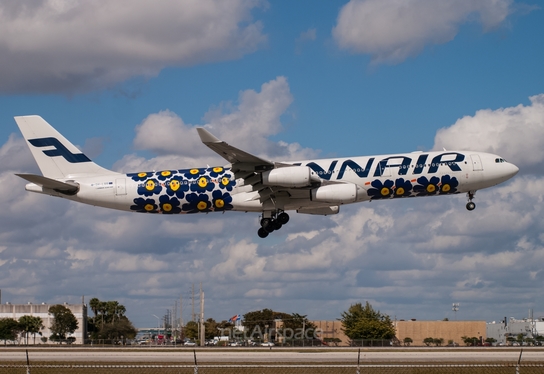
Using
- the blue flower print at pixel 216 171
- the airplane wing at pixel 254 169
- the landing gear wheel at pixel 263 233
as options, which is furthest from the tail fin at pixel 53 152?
the landing gear wheel at pixel 263 233

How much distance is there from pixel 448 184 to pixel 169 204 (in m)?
22.7

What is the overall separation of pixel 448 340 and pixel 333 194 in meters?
60.6

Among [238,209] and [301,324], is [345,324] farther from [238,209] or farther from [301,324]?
[238,209]

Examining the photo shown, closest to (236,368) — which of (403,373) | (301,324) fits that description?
(403,373)

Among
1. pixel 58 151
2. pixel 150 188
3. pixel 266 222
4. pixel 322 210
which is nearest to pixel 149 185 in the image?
pixel 150 188

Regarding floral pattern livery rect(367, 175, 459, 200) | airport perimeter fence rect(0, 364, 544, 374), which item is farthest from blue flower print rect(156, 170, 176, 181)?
airport perimeter fence rect(0, 364, 544, 374)

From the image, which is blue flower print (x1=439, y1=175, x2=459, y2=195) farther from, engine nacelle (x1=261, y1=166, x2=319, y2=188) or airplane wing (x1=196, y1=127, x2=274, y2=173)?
airplane wing (x1=196, y1=127, x2=274, y2=173)

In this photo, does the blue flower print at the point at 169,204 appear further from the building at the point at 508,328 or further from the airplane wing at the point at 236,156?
the building at the point at 508,328

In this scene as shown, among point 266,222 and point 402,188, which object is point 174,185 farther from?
point 402,188

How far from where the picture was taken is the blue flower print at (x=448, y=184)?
5816cm

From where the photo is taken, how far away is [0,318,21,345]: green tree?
124625 mm

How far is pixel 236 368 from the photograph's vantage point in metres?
38.7

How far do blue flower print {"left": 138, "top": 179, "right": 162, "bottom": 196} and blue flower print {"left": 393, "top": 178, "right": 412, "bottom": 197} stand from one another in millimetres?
19267

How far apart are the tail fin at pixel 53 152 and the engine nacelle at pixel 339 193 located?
761 inches
